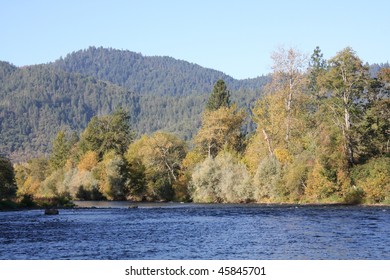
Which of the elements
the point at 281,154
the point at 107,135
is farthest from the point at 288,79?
the point at 107,135

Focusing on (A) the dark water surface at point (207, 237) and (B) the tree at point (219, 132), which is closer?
(A) the dark water surface at point (207, 237)

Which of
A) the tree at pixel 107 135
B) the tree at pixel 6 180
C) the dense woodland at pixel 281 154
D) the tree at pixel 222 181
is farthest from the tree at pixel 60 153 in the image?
the tree at pixel 6 180

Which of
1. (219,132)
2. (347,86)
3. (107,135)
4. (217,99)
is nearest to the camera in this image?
(347,86)

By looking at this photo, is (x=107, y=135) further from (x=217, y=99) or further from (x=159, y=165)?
(x=159, y=165)

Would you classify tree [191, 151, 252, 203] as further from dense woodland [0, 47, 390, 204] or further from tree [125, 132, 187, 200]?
tree [125, 132, 187, 200]

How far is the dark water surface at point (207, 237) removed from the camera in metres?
36.7

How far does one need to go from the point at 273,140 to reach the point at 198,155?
62.4 ft

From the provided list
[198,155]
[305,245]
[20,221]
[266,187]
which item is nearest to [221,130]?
[198,155]

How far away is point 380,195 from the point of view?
76.0 m

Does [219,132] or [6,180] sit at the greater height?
[219,132]

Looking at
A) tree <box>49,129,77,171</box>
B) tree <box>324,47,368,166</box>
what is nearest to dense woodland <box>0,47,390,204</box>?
tree <box>324,47,368,166</box>

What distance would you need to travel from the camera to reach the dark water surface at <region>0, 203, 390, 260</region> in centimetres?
3669

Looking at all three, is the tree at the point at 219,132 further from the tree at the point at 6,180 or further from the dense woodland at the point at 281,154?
the tree at the point at 6,180

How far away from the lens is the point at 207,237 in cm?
4494
